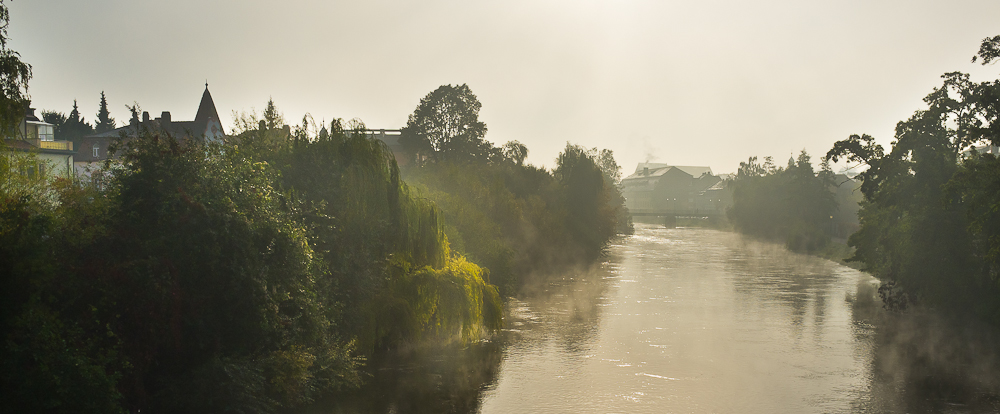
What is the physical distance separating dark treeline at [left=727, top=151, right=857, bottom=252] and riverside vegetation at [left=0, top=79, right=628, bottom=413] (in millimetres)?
54420

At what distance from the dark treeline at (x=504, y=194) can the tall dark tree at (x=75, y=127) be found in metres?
67.3

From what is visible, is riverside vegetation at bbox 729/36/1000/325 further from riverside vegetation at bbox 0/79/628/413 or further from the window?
the window

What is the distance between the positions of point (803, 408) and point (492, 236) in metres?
23.4

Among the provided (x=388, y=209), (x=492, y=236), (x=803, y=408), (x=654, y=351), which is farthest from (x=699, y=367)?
(x=492, y=236)

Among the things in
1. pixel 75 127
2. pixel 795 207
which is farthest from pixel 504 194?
pixel 75 127

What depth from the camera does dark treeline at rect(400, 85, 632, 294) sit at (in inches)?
1523

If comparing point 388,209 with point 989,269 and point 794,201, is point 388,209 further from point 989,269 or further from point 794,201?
point 794,201

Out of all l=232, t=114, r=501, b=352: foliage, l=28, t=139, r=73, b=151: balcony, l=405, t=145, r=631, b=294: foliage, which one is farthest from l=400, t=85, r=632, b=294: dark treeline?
l=28, t=139, r=73, b=151: balcony

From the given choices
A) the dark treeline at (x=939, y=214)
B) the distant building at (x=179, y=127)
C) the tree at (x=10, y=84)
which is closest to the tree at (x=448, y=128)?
the distant building at (x=179, y=127)

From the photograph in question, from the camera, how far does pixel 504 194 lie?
50594mm

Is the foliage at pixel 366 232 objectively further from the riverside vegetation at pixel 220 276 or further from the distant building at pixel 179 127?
the distant building at pixel 179 127

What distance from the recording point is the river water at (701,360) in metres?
20.6

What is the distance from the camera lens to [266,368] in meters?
16.4

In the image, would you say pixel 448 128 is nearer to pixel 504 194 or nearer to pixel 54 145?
pixel 504 194
